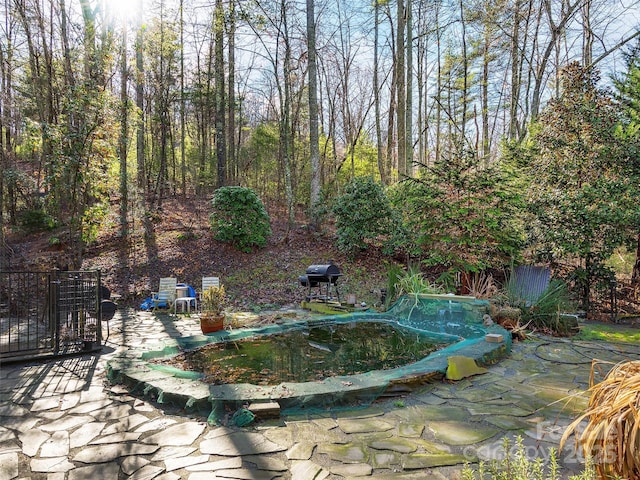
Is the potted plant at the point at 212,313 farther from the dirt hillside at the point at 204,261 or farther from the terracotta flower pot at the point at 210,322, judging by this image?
the dirt hillside at the point at 204,261

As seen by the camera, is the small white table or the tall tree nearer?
the tall tree

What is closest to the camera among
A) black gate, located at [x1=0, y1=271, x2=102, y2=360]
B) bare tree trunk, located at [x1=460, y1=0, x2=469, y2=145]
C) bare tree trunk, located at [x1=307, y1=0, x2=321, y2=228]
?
black gate, located at [x1=0, y1=271, x2=102, y2=360]

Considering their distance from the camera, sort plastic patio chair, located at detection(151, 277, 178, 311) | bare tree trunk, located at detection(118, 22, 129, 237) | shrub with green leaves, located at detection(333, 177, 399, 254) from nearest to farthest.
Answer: plastic patio chair, located at detection(151, 277, 178, 311)
bare tree trunk, located at detection(118, 22, 129, 237)
shrub with green leaves, located at detection(333, 177, 399, 254)

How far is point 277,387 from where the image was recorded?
3.15 meters

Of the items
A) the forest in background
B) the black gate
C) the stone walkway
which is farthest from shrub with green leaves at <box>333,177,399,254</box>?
the stone walkway

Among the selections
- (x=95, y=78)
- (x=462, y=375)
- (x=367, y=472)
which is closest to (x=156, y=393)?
(x=367, y=472)

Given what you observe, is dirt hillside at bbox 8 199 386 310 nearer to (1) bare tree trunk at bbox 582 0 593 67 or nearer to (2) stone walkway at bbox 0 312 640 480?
(2) stone walkway at bbox 0 312 640 480

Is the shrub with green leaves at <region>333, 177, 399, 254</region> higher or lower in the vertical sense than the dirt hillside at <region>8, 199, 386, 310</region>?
higher

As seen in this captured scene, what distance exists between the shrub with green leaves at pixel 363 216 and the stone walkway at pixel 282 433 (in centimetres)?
641

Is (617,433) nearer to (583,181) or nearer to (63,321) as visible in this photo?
(63,321)

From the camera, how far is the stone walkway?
86.4 inches

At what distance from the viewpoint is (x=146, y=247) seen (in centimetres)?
1069

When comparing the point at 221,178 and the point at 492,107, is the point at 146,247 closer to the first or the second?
the point at 221,178

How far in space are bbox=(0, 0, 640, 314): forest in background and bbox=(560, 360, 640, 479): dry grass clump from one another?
6149mm
